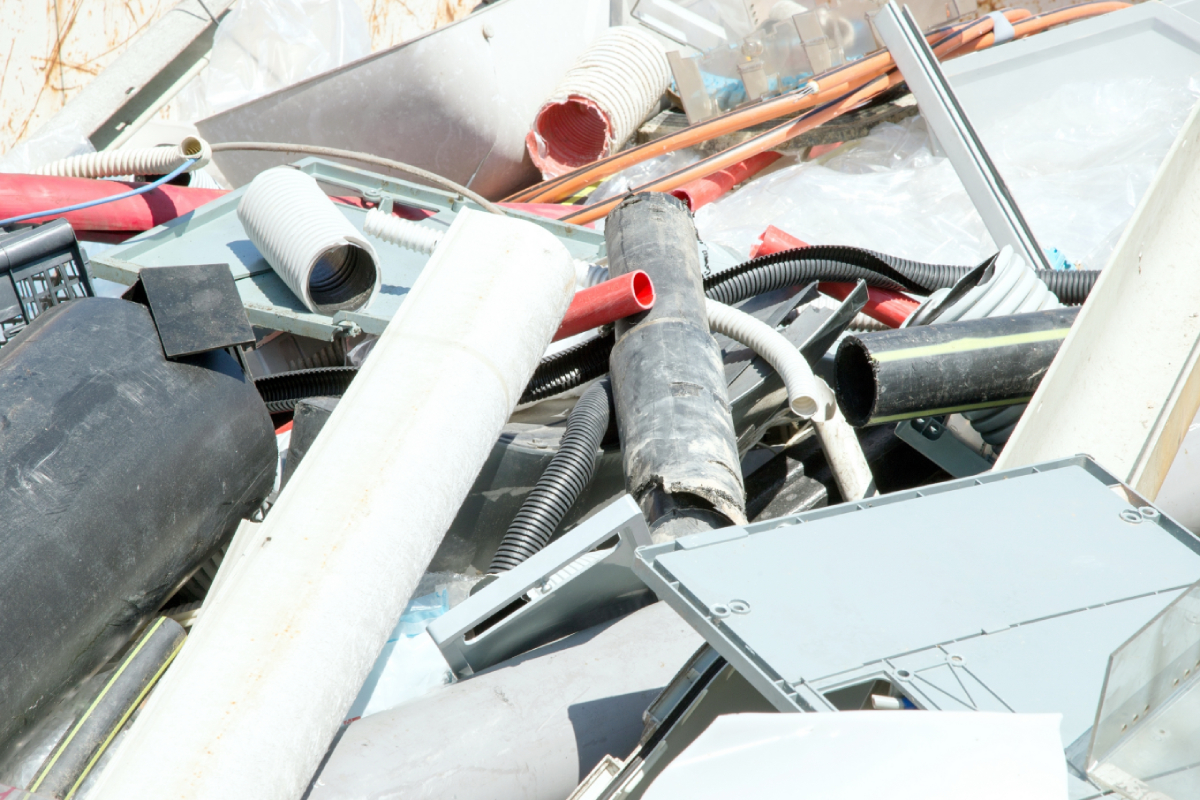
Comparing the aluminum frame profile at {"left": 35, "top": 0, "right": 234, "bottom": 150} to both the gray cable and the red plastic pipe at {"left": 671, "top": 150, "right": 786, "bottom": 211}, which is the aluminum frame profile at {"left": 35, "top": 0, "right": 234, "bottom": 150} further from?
the red plastic pipe at {"left": 671, "top": 150, "right": 786, "bottom": 211}

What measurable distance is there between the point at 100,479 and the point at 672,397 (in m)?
0.79

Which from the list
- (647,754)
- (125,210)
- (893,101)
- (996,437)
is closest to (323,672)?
(647,754)

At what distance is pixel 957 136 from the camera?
7.63 ft

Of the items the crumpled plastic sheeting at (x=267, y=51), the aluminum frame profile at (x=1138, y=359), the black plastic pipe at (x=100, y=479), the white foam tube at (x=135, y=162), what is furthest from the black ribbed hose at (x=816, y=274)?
the crumpled plastic sheeting at (x=267, y=51)

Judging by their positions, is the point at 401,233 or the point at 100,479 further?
the point at 401,233

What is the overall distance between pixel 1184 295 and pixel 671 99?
214cm

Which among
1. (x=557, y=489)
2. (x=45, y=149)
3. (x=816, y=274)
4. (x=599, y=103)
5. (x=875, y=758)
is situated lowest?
(x=875, y=758)

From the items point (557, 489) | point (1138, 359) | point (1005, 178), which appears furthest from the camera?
point (1005, 178)

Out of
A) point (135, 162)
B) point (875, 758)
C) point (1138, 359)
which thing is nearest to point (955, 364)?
point (1138, 359)

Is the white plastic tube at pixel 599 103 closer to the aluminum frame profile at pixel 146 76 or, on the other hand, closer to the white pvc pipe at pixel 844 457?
the aluminum frame profile at pixel 146 76

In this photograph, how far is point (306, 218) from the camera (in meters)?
A: 1.65

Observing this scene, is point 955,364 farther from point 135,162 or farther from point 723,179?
point 135,162

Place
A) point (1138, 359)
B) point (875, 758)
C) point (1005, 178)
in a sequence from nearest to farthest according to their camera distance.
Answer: point (875, 758), point (1138, 359), point (1005, 178)

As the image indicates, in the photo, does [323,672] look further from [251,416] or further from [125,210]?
[125,210]
